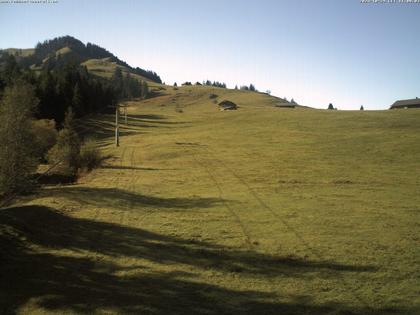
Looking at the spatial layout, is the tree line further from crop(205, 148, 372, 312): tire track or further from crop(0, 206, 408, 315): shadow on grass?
crop(205, 148, 372, 312): tire track

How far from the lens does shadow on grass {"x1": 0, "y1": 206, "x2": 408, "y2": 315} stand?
15.7 metres

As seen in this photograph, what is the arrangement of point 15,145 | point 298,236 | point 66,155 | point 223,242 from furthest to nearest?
point 66,155 → point 15,145 → point 298,236 → point 223,242

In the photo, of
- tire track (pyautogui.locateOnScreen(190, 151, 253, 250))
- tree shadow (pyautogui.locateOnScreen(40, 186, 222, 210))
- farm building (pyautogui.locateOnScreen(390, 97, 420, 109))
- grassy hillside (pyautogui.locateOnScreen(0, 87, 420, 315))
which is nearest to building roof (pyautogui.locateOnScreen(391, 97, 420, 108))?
farm building (pyautogui.locateOnScreen(390, 97, 420, 109))

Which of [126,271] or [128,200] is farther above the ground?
[128,200]

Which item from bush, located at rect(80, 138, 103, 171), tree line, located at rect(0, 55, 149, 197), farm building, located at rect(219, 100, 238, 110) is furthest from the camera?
farm building, located at rect(219, 100, 238, 110)

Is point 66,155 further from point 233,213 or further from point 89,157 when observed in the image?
point 233,213

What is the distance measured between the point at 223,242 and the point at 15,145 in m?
23.4

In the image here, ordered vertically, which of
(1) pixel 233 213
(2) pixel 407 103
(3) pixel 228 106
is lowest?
(1) pixel 233 213

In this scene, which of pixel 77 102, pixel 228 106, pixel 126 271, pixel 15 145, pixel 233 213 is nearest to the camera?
pixel 126 271

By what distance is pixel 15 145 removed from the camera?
36.8 metres

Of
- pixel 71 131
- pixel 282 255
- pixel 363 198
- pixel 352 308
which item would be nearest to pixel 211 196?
pixel 363 198

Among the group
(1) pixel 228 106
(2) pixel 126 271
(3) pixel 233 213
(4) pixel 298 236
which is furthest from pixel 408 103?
(2) pixel 126 271

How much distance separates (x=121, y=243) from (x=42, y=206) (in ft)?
30.0

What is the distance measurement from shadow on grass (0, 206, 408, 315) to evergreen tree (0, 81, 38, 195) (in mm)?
11200
